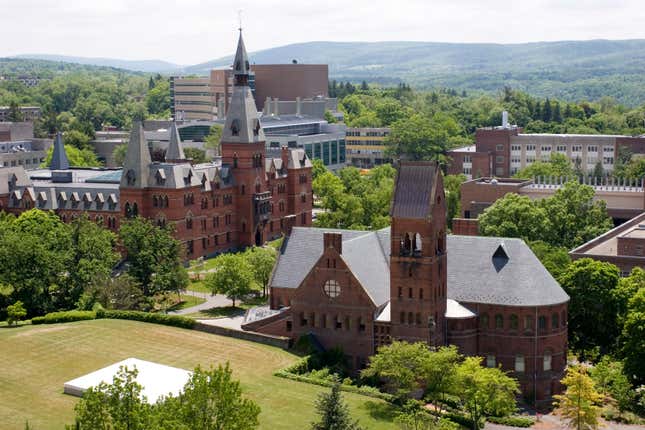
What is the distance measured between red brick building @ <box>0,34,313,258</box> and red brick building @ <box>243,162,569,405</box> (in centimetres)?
3897

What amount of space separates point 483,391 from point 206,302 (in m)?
42.9

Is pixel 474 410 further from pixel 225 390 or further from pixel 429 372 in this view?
pixel 225 390

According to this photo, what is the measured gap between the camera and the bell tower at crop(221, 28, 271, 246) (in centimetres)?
12256

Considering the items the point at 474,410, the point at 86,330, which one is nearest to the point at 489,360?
the point at 474,410

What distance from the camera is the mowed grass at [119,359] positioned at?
64062 millimetres

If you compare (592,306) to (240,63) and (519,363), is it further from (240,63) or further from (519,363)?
(240,63)

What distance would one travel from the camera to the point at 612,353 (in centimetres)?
7781

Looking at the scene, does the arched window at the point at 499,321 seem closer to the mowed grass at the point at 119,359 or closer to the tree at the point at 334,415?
the mowed grass at the point at 119,359

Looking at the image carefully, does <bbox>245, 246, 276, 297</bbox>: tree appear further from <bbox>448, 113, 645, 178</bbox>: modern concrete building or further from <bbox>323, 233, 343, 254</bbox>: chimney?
<bbox>448, 113, 645, 178</bbox>: modern concrete building

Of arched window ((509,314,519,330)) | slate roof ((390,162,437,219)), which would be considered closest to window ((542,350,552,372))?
arched window ((509,314,519,330))

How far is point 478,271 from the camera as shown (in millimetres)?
76688

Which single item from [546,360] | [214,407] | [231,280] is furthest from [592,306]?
[214,407]

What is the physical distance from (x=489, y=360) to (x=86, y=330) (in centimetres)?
3330

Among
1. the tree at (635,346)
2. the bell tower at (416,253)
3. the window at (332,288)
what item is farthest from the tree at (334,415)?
the tree at (635,346)
